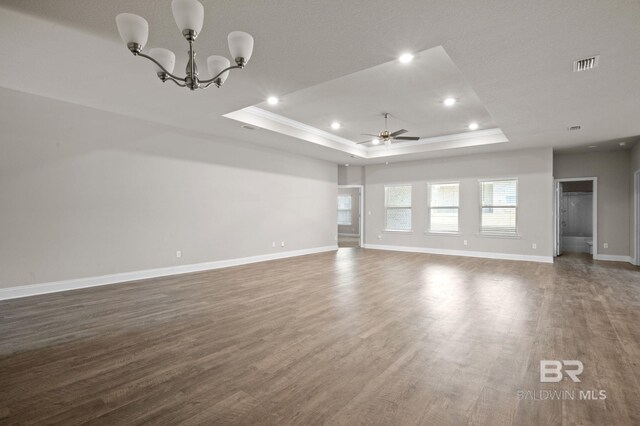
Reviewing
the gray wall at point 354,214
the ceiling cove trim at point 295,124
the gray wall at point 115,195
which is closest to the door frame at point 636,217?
the ceiling cove trim at point 295,124

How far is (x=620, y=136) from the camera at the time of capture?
616 cm

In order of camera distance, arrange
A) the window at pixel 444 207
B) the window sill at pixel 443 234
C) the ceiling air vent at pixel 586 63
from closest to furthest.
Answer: the ceiling air vent at pixel 586 63, the window sill at pixel 443 234, the window at pixel 444 207

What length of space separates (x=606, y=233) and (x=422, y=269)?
5303 millimetres

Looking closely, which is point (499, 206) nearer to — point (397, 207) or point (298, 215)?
point (397, 207)

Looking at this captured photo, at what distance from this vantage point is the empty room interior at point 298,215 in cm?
208

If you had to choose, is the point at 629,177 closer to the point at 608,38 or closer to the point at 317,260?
the point at 608,38

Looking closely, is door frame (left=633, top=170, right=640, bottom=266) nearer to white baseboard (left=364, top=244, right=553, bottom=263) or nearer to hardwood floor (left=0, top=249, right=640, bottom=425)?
white baseboard (left=364, top=244, right=553, bottom=263)

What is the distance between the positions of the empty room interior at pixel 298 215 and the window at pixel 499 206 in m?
0.05

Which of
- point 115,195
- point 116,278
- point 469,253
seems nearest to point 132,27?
point 115,195

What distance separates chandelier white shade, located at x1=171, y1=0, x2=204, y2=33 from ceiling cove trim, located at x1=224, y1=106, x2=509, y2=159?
10.5ft

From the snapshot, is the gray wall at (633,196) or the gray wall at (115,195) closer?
the gray wall at (115,195)

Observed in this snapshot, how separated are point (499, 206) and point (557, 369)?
650 centimetres

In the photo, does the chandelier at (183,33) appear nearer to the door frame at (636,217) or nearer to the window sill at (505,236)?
the window sill at (505,236)

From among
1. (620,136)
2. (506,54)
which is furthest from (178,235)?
(620,136)
